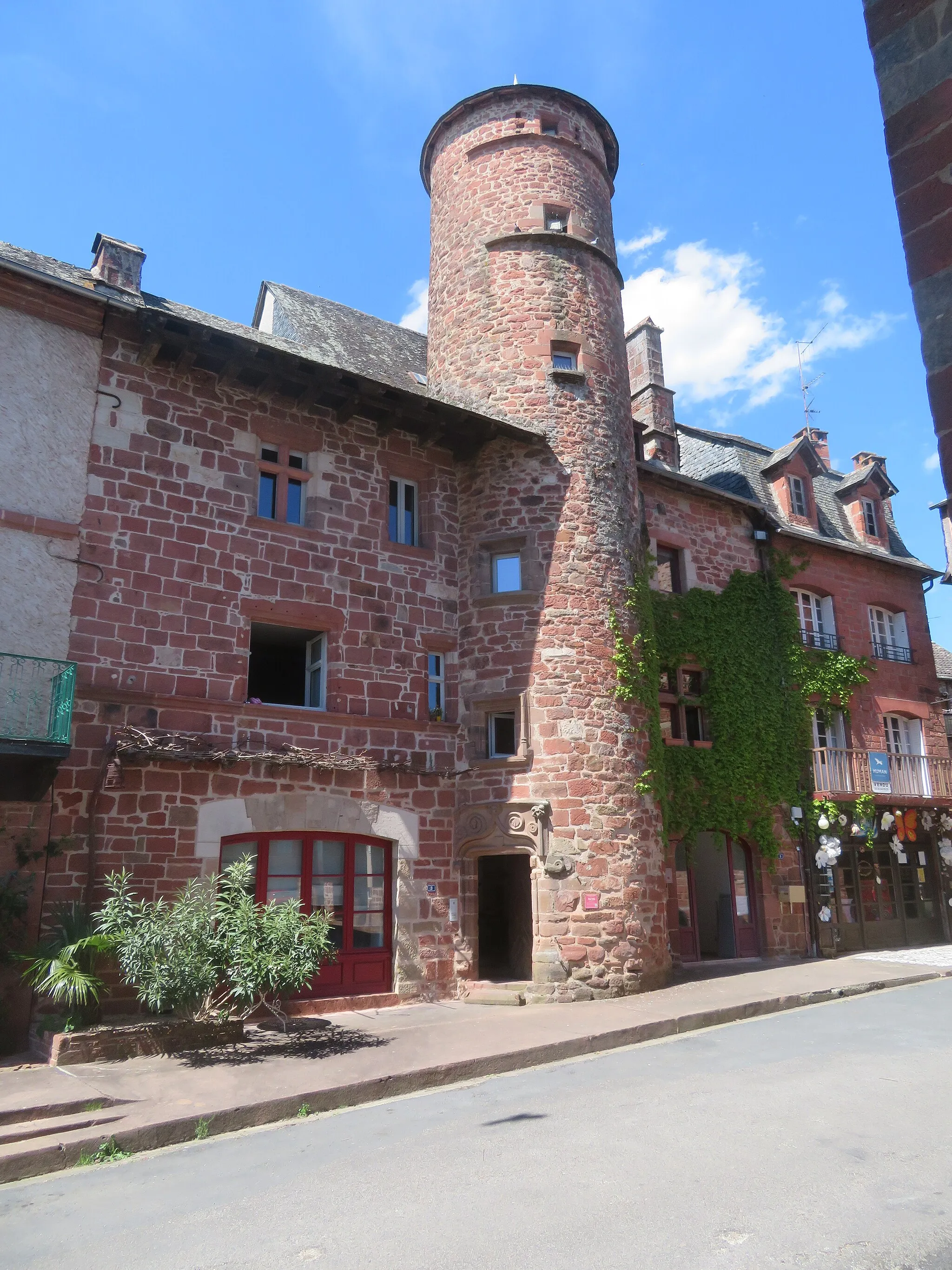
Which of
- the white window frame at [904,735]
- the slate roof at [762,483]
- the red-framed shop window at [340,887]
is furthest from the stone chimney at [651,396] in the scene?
the red-framed shop window at [340,887]

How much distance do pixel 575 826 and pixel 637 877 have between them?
122cm

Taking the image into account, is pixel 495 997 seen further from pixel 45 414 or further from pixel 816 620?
pixel 816 620

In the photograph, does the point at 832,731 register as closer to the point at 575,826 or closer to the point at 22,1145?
the point at 575,826

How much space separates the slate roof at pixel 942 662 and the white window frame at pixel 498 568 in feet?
39.2

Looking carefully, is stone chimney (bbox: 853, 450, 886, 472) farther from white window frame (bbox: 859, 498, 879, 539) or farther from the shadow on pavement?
the shadow on pavement

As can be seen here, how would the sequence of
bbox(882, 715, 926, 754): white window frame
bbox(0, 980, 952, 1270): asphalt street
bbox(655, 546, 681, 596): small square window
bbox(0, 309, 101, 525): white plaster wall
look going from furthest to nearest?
bbox(882, 715, 926, 754): white window frame, bbox(655, 546, 681, 596): small square window, bbox(0, 309, 101, 525): white plaster wall, bbox(0, 980, 952, 1270): asphalt street

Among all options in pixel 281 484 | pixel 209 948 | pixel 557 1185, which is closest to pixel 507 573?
pixel 281 484

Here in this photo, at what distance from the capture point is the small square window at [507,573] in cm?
1392

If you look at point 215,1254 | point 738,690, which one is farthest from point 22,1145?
point 738,690

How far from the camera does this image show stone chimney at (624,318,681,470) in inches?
749

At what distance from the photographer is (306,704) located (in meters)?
12.5

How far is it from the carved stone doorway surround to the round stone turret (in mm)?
33

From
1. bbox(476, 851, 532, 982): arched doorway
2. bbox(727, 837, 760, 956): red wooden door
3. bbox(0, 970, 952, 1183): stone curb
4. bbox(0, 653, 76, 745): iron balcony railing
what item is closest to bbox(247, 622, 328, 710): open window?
bbox(0, 653, 76, 745): iron balcony railing

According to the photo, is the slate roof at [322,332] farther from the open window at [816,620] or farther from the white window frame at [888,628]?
the white window frame at [888,628]
